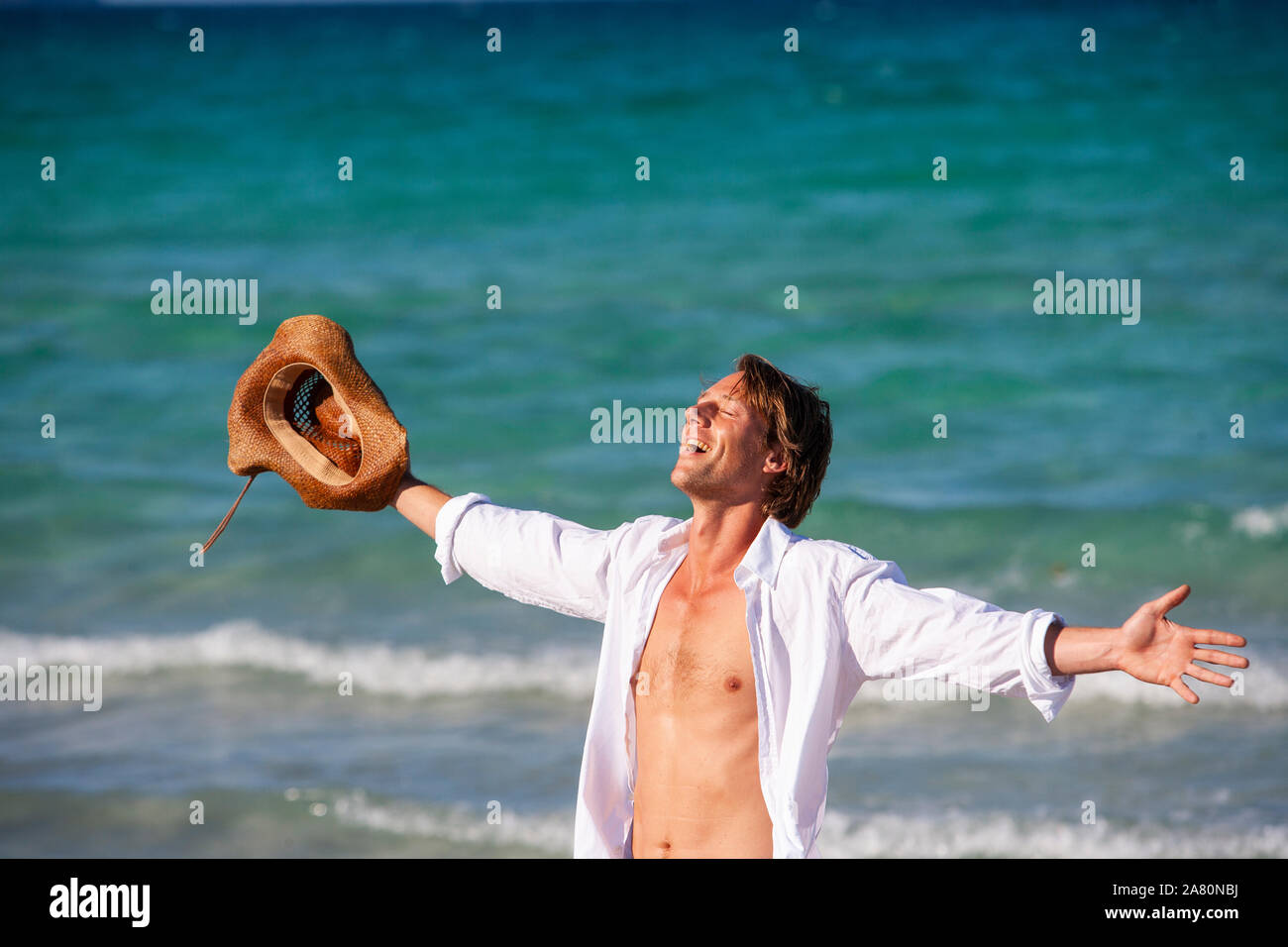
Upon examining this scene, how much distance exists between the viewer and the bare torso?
379cm

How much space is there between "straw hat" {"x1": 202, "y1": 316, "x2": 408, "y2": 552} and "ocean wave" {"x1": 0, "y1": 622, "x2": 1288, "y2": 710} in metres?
3.66

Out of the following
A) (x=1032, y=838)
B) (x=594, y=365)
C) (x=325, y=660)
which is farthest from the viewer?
(x=594, y=365)

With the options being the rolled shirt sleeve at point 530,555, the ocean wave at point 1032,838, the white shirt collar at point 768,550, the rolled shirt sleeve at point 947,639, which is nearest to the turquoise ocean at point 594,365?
the ocean wave at point 1032,838

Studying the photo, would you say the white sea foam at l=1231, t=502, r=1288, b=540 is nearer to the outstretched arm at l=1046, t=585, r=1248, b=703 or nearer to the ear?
the ear

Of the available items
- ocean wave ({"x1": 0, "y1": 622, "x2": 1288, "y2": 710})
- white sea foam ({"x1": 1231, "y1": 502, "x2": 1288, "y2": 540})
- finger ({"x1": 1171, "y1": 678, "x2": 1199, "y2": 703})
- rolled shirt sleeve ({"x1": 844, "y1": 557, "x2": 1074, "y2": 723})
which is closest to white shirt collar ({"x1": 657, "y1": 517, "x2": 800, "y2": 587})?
rolled shirt sleeve ({"x1": 844, "y1": 557, "x2": 1074, "y2": 723})

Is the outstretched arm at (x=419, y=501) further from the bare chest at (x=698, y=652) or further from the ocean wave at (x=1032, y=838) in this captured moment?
the ocean wave at (x=1032, y=838)

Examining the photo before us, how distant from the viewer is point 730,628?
3.87 meters

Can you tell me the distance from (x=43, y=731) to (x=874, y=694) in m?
4.43

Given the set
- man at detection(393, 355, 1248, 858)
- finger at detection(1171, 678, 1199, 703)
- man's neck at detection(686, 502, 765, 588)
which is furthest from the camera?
man's neck at detection(686, 502, 765, 588)

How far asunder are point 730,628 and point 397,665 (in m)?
4.72

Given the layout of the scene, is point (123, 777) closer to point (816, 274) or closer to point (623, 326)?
point (623, 326)

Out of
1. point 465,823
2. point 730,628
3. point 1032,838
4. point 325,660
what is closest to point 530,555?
point 730,628

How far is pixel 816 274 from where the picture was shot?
1324 centimetres

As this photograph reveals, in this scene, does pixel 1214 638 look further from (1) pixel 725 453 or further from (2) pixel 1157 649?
(1) pixel 725 453
